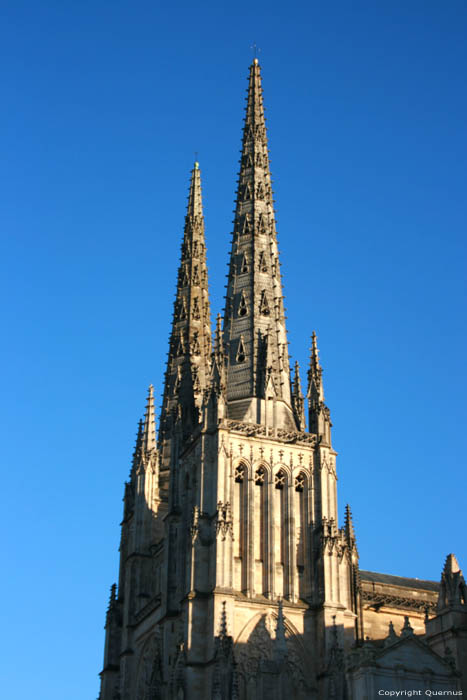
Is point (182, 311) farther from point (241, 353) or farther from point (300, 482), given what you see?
point (300, 482)

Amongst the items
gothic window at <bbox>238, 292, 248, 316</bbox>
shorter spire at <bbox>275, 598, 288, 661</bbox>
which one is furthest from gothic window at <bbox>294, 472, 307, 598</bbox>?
gothic window at <bbox>238, 292, 248, 316</bbox>

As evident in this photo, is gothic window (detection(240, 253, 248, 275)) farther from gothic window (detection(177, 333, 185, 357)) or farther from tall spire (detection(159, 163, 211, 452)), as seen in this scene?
gothic window (detection(177, 333, 185, 357))

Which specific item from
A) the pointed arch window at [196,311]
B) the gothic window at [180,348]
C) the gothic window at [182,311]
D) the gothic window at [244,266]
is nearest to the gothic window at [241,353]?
the gothic window at [244,266]

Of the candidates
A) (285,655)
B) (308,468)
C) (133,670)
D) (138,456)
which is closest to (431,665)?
(285,655)

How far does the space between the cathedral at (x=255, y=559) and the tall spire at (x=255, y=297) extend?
0.25ft

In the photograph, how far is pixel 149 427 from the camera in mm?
67812

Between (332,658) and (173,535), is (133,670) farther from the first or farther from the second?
(332,658)

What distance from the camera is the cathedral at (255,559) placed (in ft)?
158

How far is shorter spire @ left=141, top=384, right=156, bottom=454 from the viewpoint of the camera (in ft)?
219

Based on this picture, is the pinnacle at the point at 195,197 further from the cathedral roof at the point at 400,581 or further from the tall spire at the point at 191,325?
the cathedral roof at the point at 400,581

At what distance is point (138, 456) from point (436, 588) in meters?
17.3

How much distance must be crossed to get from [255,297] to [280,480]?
10.4 m

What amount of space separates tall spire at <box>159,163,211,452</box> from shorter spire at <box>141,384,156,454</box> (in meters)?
1.12

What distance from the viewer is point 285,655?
47.8 metres
